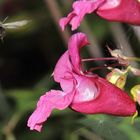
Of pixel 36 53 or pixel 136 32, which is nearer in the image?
pixel 136 32

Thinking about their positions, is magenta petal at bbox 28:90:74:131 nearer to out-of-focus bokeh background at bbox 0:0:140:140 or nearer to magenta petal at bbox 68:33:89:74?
magenta petal at bbox 68:33:89:74

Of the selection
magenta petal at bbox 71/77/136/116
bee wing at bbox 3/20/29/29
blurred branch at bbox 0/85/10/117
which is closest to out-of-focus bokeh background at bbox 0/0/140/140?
blurred branch at bbox 0/85/10/117

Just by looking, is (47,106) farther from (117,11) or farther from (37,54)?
(37,54)

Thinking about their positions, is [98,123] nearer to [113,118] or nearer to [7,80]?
[113,118]

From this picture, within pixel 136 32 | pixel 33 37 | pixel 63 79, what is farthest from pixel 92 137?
pixel 33 37

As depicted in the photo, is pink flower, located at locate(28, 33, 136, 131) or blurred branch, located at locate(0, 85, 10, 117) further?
blurred branch, located at locate(0, 85, 10, 117)

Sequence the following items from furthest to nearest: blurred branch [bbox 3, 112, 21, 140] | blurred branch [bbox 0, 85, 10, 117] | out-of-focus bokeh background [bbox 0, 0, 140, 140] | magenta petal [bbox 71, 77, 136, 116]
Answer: blurred branch [bbox 0, 85, 10, 117]
out-of-focus bokeh background [bbox 0, 0, 140, 140]
blurred branch [bbox 3, 112, 21, 140]
magenta petal [bbox 71, 77, 136, 116]

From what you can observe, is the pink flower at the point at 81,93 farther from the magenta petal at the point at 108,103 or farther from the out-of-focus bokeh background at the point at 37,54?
the out-of-focus bokeh background at the point at 37,54

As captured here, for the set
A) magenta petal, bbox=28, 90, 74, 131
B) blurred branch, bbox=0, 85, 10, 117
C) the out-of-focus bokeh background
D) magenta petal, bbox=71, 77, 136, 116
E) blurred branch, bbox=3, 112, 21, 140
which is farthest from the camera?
blurred branch, bbox=0, 85, 10, 117

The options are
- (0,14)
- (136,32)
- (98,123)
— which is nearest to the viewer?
Answer: (98,123)
